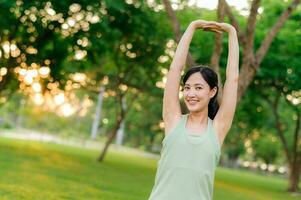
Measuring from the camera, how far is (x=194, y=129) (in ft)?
10.5

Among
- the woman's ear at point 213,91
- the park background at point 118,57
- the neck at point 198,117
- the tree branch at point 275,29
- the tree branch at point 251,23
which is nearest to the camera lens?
the neck at point 198,117

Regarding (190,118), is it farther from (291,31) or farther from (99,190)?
(291,31)

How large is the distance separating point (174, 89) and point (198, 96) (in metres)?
0.24

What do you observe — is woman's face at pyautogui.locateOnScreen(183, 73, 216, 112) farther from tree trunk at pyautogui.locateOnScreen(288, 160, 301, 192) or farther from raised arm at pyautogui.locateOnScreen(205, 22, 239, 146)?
tree trunk at pyautogui.locateOnScreen(288, 160, 301, 192)

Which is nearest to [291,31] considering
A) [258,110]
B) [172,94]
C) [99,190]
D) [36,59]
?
[258,110]

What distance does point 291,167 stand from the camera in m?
29.2

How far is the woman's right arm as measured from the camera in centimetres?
335

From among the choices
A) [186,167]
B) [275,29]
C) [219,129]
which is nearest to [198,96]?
[219,129]

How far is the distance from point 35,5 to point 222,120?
1387 centimetres

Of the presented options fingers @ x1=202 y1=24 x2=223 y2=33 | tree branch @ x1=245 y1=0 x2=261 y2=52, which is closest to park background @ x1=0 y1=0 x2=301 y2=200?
tree branch @ x1=245 y1=0 x2=261 y2=52

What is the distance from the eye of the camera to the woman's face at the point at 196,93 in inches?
129

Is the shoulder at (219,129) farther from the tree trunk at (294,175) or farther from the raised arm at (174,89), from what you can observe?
the tree trunk at (294,175)

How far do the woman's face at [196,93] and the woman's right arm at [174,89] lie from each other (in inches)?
4.6

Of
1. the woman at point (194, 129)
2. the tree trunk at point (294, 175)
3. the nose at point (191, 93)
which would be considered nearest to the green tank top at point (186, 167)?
the woman at point (194, 129)
